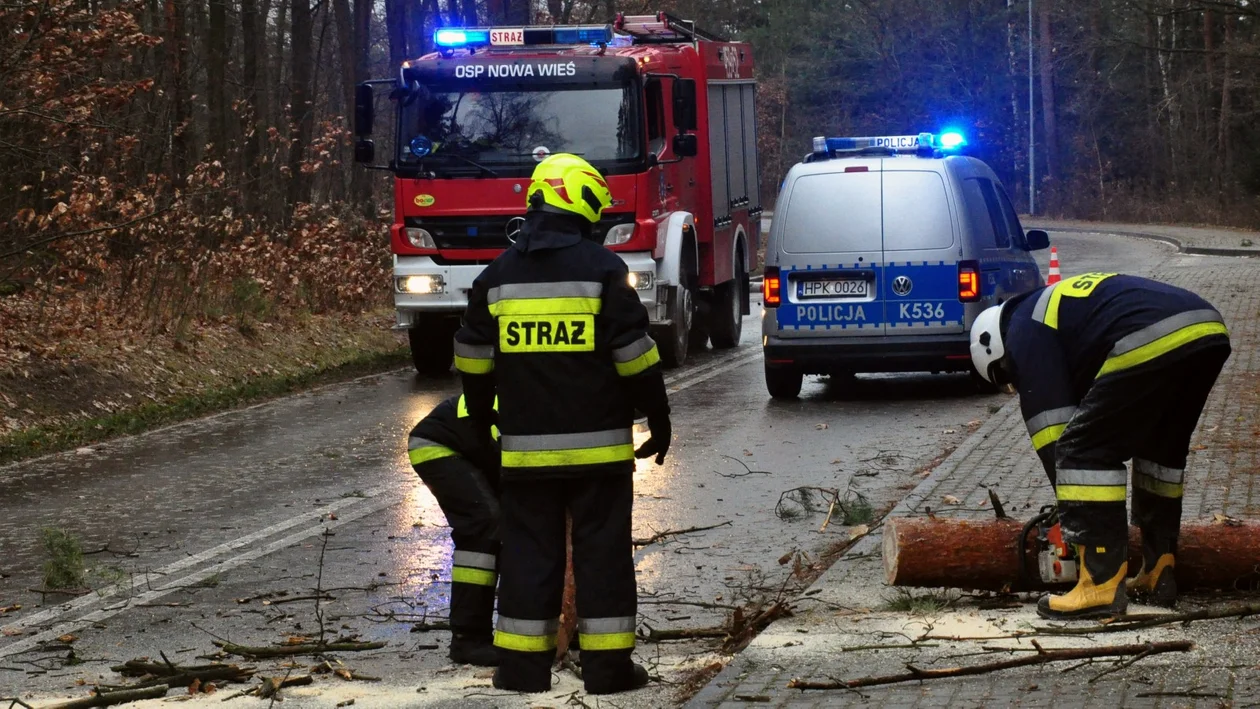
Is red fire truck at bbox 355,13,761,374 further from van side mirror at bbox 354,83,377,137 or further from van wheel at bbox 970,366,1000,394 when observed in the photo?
van wheel at bbox 970,366,1000,394

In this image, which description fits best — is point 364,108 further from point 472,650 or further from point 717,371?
point 472,650

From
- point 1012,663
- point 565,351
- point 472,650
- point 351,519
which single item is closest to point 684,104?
point 351,519

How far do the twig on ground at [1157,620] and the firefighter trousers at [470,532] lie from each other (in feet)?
6.19

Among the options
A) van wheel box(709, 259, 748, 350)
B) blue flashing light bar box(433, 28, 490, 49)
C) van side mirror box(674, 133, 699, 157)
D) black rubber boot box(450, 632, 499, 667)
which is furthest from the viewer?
van wheel box(709, 259, 748, 350)

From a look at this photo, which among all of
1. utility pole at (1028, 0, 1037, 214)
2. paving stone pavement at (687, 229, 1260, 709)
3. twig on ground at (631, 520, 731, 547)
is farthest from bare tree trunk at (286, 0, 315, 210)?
utility pole at (1028, 0, 1037, 214)

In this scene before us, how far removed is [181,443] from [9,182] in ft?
19.4

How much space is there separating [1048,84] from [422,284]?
53088mm

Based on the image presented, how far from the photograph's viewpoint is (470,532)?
5.82m

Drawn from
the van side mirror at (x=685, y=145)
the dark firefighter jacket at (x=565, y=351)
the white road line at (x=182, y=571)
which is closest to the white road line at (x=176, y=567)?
the white road line at (x=182, y=571)

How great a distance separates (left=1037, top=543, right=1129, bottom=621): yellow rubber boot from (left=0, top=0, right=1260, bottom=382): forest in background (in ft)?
32.1

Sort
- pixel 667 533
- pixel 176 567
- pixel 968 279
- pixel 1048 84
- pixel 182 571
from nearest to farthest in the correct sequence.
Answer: pixel 182 571
pixel 176 567
pixel 667 533
pixel 968 279
pixel 1048 84

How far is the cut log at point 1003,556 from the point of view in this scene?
6137 mm

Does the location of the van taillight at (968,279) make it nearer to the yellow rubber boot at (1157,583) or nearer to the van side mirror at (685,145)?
the van side mirror at (685,145)

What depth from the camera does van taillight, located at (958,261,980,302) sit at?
1316 cm
